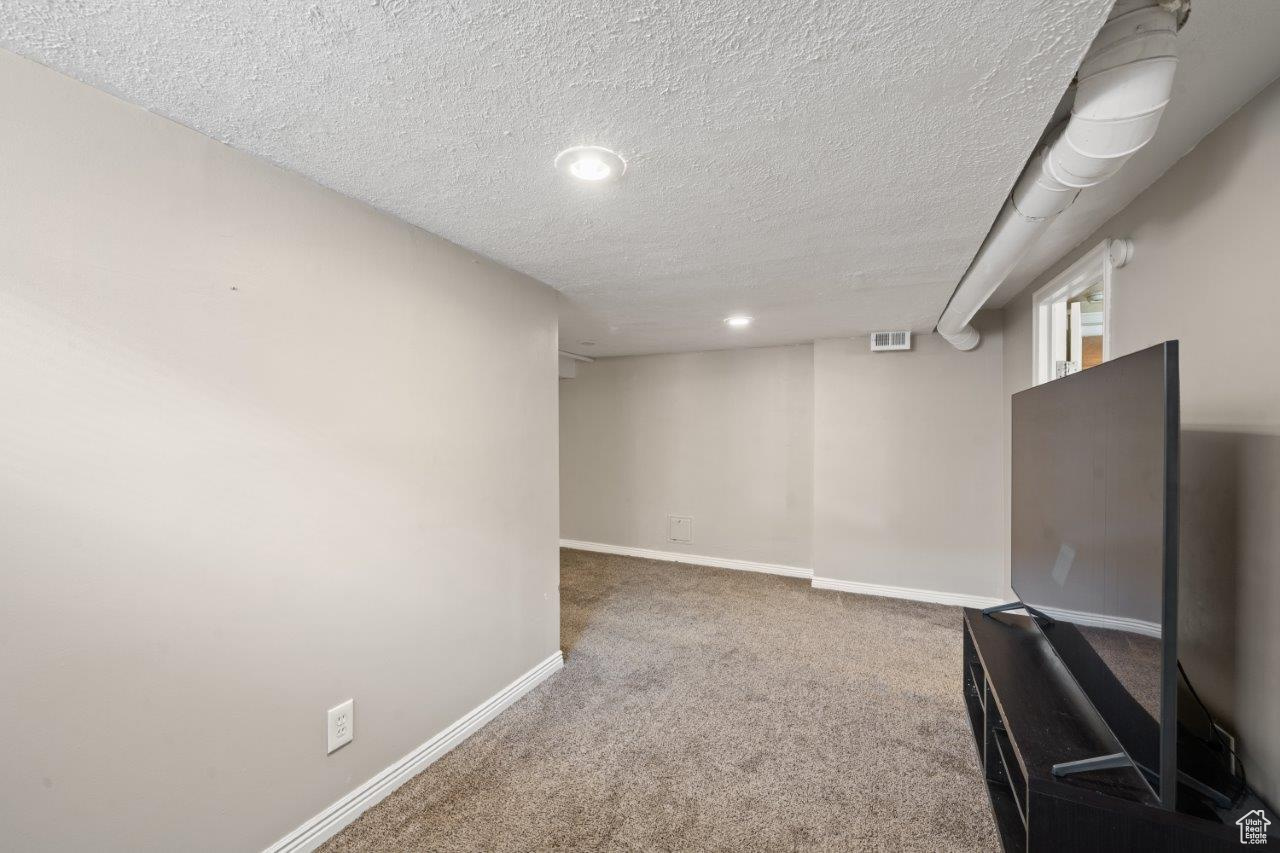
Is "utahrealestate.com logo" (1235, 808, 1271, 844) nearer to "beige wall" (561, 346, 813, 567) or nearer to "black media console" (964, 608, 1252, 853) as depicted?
"black media console" (964, 608, 1252, 853)

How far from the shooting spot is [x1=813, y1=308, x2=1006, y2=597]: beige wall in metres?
3.80

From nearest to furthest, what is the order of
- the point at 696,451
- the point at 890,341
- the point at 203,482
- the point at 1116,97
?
1. the point at 1116,97
2. the point at 203,482
3. the point at 890,341
4. the point at 696,451

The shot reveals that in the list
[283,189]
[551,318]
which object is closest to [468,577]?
[551,318]

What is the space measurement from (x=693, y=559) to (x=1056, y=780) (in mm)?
4005

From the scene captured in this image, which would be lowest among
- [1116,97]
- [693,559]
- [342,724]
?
[693,559]

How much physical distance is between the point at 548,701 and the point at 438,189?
233 centimetres

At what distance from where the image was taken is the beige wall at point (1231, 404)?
132cm

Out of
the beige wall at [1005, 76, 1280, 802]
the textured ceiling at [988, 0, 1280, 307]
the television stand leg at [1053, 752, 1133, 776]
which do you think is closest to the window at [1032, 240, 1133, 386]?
the textured ceiling at [988, 0, 1280, 307]

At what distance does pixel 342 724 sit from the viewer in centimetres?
174

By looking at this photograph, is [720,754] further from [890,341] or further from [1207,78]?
[890,341]

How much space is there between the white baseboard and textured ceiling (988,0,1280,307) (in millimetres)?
3136

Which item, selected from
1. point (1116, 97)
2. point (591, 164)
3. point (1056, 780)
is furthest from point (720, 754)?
point (1116, 97)

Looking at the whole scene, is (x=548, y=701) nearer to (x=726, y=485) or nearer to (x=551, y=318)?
(x=551, y=318)

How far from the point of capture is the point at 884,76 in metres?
1.10
